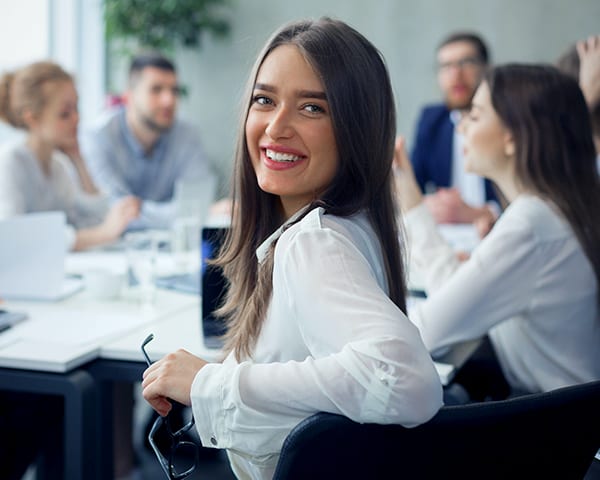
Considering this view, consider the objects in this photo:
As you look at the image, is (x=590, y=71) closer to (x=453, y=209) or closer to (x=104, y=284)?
(x=453, y=209)

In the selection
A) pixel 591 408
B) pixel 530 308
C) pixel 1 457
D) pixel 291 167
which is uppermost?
pixel 291 167

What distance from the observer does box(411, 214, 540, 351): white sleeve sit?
1.50 m

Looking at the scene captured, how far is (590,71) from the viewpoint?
2.38 meters

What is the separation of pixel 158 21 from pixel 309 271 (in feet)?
14.2

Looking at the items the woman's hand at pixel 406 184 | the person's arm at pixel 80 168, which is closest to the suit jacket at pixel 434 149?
the person's arm at pixel 80 168

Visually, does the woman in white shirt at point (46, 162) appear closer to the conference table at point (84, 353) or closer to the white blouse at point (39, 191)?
the white blouse at point (39, 191)

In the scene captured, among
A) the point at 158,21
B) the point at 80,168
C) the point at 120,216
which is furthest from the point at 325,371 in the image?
the point at 158,21

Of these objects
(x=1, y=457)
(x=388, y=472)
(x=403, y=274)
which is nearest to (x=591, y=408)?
(x=388, y=472)

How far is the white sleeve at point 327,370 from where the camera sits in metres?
0.81

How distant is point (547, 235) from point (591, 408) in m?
0.80

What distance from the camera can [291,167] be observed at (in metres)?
1.04

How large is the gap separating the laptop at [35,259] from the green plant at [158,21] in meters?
3.18

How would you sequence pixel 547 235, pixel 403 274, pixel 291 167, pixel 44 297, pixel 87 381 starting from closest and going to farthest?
pixel 291 167, pixel 403 274, pixel 87 381, pixel 547 235, pixel 44 297

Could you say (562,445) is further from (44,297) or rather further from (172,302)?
(44,297)
